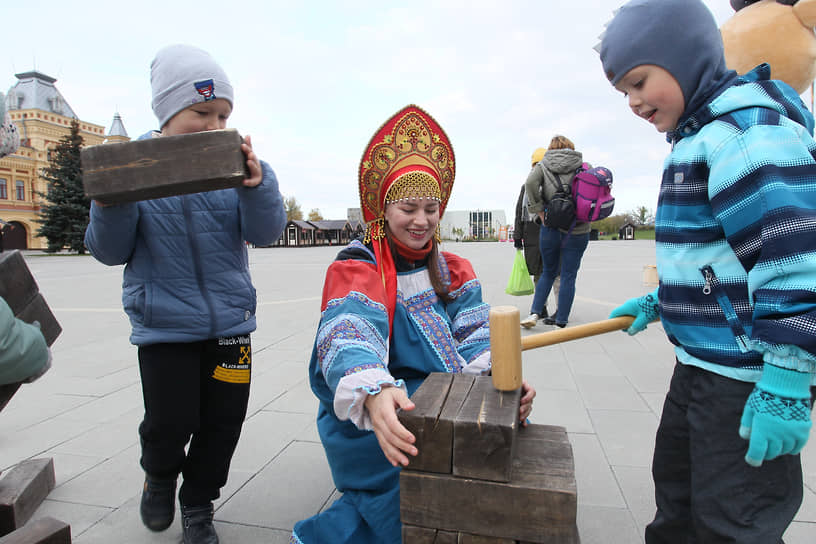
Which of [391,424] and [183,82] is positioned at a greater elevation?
[183,82]

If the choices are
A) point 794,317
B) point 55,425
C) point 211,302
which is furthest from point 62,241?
point 794,317

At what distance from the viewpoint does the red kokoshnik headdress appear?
73.0 inches

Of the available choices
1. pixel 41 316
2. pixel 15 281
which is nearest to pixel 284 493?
pixel 41 316

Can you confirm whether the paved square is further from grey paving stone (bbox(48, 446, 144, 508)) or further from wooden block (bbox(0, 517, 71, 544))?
wooden block (bbox(0, 517, 71, 544))

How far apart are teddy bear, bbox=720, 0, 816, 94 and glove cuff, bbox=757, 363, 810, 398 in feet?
5.69

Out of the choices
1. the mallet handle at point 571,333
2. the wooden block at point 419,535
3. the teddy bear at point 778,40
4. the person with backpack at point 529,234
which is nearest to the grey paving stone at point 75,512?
the wooden block at point 419,535

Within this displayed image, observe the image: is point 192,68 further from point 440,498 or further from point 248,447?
point 248,447

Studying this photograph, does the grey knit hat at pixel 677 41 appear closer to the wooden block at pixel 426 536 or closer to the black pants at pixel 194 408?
the wooden block at pixel 426 536

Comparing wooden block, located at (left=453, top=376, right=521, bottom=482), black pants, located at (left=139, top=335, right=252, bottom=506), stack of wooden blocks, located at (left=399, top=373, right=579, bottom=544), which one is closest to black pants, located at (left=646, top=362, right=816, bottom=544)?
stack of wooden blocks, located at (left=399, top=373, right=579, bottom=544)

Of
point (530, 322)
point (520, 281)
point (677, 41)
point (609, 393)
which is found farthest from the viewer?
point (520, 281)

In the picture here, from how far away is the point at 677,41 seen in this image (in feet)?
4.16

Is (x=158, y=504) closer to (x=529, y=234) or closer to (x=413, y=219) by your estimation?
(x=413, y=219)

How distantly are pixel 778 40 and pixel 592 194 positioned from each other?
263cm

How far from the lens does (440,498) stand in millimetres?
1103
